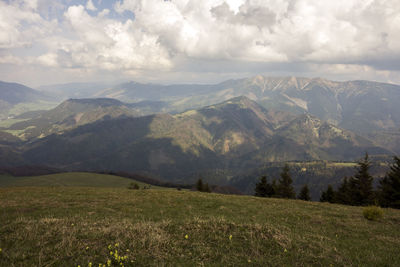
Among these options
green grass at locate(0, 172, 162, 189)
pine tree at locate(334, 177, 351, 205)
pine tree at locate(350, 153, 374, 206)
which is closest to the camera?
pine tree at locate(350, 153, 374, 206)

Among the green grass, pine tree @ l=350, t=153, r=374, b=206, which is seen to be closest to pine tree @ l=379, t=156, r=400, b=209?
pine tree @ l=350, t=153, r=374, b=206

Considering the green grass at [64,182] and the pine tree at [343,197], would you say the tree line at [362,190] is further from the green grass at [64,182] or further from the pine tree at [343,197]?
the green grass at [64,182]

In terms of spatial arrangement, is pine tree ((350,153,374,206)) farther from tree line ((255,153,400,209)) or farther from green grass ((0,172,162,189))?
green grass ((0,172,162,189))

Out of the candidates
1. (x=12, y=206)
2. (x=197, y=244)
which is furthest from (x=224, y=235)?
(x=12, y=206)

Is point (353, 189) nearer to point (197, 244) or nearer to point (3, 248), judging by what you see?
point (197, 244)

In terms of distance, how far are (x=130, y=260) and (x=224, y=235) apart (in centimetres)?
508

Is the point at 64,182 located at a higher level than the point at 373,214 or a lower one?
lower

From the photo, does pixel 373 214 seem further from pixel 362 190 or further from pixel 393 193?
pixel 362 190

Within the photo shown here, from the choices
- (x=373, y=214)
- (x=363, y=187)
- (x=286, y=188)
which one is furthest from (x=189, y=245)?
(x=286, y=188)

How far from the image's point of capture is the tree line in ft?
143

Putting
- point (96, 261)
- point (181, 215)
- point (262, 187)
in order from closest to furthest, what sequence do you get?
point (96, 261) < point (181, 215) < point (262, 187)

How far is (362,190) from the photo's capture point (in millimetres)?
52125

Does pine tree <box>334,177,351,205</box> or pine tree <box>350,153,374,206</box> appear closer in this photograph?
pine tree <box>350,153,374,206</box>

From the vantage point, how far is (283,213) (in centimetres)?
1997
